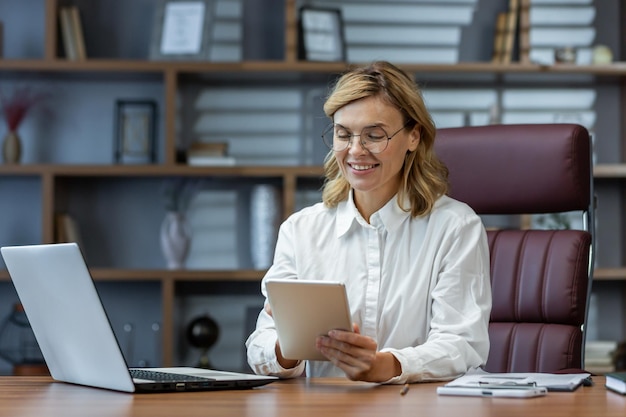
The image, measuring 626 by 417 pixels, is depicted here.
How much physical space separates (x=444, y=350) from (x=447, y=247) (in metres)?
0.26

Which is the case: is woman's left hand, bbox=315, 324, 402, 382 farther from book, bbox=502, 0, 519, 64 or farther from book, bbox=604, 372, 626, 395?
book, bbox=502, 0, 519, 64

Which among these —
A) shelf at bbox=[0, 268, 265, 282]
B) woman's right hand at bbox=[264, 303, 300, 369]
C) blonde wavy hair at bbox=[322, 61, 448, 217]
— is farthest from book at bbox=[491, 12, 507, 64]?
woman's right hand at bbox=[264, 303, 300, 369]

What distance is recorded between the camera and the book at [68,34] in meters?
4.09

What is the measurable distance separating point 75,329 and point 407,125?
2.95 ft

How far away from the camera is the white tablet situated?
1.70 metres

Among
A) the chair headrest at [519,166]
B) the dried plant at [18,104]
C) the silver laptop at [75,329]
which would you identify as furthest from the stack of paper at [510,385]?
the dried plant at [18,104]

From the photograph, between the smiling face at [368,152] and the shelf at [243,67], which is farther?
the shelf at [243,67]

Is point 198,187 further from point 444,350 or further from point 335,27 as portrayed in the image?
point 444,350

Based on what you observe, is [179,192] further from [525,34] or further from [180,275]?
[525,34]

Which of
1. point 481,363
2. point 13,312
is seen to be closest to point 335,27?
point 13,312

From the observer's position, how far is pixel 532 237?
8.51 ft

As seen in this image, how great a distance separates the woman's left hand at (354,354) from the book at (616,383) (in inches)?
15.3

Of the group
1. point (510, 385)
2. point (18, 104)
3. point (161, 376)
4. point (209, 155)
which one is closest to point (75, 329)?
point (161, 376)

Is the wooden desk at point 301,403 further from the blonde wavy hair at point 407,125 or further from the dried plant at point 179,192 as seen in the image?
the dried plant at point 179,192
